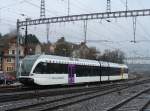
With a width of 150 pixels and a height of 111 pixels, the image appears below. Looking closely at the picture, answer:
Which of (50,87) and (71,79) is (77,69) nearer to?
(71,79)

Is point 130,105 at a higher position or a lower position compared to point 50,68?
lower

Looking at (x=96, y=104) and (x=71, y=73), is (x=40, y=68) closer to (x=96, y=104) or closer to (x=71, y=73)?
(x=71, y=73)

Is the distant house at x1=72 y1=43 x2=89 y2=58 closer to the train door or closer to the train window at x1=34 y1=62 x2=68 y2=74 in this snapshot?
the train door

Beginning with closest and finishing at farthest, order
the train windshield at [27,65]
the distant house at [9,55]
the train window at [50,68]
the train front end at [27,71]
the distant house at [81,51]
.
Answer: the train front end at [27,71] < the train windshield at [27,65] < the train window at [50,68] < the distant house at [9,55] < the distant house at [81,51]

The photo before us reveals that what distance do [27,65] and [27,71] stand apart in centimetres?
63

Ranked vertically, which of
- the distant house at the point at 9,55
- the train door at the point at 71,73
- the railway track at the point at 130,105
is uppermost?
the distant house at the point at 9,55

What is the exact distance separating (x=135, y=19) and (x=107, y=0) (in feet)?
23.1

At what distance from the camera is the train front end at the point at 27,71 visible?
3444 centimetres

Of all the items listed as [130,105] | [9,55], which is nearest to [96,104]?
[130,105]

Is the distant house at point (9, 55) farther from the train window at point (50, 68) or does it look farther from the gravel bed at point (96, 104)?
the gravel bed at point (96, 104)

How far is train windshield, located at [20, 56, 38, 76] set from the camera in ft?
114

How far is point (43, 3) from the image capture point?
41562mm

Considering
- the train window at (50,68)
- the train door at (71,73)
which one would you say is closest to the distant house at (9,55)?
the train door at (71,73)

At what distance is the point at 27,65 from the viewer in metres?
35.3
